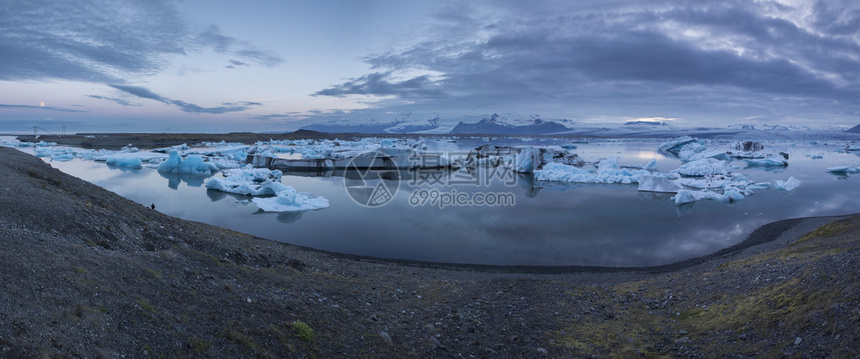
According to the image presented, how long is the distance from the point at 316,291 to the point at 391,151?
25604 millimetres

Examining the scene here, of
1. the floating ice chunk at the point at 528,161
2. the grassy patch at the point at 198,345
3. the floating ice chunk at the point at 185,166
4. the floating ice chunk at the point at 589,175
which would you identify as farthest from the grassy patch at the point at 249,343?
the floating ice chunk at the point at 528,161

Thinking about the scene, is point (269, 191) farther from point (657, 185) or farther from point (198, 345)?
point (657, 185)

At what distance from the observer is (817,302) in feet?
13.0

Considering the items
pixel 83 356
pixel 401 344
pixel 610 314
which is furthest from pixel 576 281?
pixel 83 356

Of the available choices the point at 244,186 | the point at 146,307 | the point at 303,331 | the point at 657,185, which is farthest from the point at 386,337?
the point at 657,185

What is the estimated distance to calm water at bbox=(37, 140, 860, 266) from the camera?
9.95 metres

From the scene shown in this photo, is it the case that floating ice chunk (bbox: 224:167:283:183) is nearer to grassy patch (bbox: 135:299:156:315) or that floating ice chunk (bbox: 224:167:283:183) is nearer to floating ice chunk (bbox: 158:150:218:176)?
floating ice chunk (bbox: 158:150:218:176)

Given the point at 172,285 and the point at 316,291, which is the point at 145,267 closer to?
the point at 172,285

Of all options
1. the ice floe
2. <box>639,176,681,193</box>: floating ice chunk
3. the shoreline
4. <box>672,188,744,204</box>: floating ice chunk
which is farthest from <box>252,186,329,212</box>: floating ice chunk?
<box>639,176,681,193</box>: floating ice chunk

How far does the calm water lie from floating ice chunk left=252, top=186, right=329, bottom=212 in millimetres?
391

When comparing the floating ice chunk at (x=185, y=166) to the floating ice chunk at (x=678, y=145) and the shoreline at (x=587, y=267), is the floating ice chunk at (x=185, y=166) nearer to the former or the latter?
the shoreline at (x=587, y=267)

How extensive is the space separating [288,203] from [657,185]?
53.5ft

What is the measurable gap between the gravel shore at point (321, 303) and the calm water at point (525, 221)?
2918mm

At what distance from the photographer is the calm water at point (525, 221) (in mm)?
9945
